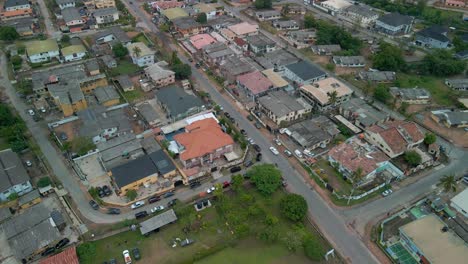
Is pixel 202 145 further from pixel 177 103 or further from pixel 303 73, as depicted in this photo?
pixel 303 73

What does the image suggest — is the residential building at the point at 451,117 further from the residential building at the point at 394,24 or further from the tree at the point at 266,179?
the residential building at the point at 394,24

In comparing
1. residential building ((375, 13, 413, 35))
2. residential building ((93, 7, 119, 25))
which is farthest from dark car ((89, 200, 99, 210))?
residential building ((375, 13, 413, 35))

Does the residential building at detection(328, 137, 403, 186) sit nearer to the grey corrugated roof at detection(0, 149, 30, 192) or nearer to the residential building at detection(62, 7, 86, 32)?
the grey corrugated roof at detection(0, 149, 30, 192)

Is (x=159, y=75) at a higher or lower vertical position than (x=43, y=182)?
higher

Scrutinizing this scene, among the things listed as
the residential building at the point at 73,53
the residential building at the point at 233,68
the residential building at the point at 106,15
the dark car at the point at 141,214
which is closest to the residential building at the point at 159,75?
the residential building at the point at 233,68

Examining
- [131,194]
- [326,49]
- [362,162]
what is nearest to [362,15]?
[326,49]

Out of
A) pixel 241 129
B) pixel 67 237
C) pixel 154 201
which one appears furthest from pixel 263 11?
pixel 67 237

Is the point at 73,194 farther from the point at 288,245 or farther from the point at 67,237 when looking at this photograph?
the point at 288,245
